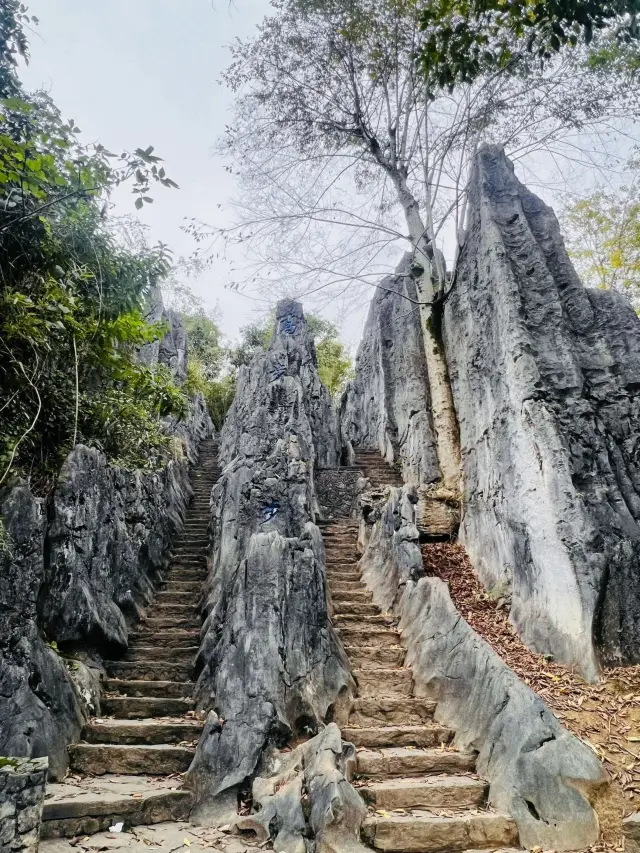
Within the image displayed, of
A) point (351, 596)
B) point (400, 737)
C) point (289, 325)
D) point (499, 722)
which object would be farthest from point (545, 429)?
point (289, 325)

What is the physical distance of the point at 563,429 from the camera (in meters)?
5.60

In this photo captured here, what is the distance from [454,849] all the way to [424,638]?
2051 mm

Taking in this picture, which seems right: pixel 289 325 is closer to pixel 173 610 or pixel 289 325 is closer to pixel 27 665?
pixel 173 610

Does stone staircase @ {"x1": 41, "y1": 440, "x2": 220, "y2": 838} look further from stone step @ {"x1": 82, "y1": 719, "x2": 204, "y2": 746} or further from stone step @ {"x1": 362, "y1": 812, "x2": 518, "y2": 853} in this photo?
stone step @ {"x1": 362, "y1": 812, "x2": 518, "y2": 853}

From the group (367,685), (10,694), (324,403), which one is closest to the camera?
(10,694)

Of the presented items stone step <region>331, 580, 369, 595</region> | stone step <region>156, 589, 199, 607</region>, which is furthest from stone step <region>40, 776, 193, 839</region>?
stone step <region>331, 580, 369, 595</region>

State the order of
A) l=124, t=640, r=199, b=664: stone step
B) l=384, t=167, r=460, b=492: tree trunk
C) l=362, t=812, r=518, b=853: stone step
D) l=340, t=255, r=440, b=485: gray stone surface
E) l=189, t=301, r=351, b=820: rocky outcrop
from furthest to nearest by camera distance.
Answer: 1. l=340, t=255, r=440, b=485: gray stone surface
2. l=384, t=167, r=460, b=492: tree trunk
3. l=124, t=640, r=199, b=664: stone step
4. l=189, t=301, r=351, b=820: rocky outcrop
5. l=362, t=812, r=518, b=853: stone step

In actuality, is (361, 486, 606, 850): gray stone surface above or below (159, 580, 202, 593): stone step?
below

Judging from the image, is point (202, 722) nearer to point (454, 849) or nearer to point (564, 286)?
point (454, 849)

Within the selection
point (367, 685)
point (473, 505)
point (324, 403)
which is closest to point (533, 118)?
point (473, 505)

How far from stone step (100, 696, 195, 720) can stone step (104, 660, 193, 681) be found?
447mm

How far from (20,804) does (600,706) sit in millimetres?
4203

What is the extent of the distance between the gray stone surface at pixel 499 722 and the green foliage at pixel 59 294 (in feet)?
13.9

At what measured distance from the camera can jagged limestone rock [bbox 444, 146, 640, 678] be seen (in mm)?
4793
